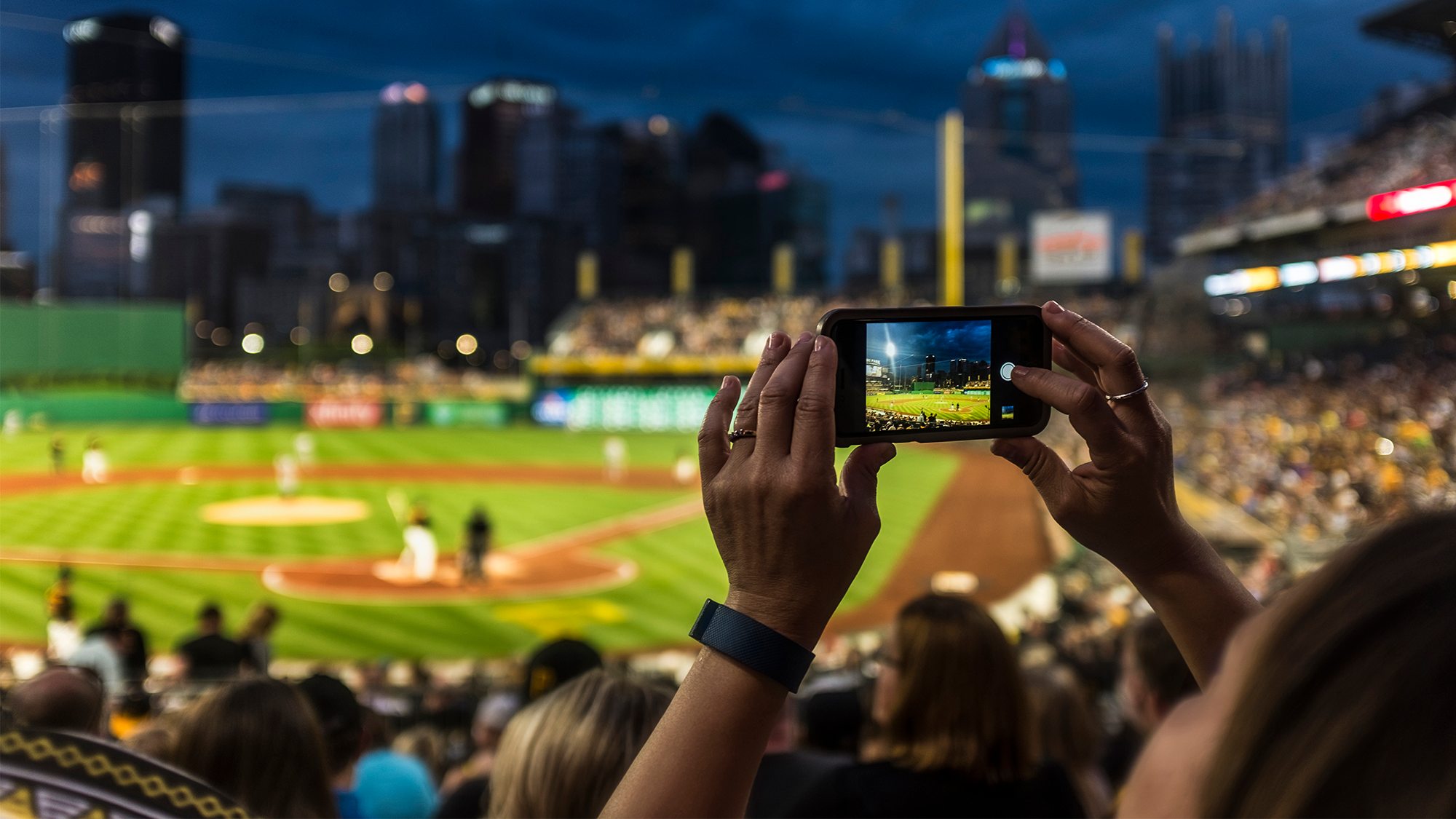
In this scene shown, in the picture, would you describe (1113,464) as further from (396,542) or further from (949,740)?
(396,542)

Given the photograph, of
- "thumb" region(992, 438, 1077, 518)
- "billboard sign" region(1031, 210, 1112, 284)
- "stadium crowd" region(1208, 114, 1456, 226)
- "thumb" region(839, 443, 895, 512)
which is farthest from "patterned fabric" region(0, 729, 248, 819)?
"billboard sign" region(1031, 210, 1112, 284)

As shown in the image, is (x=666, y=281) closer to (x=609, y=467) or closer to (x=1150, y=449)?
(x=609, y=467)

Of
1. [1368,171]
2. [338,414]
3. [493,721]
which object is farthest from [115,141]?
[1368,171]

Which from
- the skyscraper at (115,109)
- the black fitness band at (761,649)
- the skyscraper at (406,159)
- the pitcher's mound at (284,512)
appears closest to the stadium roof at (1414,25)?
the black fitness band at (761,649)

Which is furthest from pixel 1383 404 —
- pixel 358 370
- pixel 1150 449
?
pixel 358 370

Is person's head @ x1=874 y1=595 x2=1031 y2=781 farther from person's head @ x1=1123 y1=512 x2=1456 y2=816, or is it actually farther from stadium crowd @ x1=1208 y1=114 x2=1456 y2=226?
stadium crowd @ x1=1208 y1=114 x2=1456 y2=226

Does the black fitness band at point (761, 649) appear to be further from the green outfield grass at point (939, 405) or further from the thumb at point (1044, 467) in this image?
the thumb at point (1044, 467)

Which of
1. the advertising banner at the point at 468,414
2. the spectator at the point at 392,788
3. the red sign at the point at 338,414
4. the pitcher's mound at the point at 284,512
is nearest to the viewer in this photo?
the spectator at the point at 392,788
